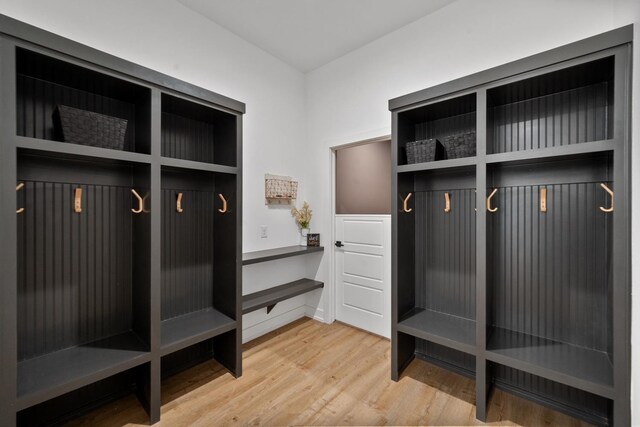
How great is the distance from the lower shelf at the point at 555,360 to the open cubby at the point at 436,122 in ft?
4.49

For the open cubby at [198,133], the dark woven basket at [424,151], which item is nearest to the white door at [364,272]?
the dark woven basket at [424,151]

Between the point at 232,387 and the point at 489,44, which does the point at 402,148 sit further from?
the point at 232,387

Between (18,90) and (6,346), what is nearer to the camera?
(6,346)

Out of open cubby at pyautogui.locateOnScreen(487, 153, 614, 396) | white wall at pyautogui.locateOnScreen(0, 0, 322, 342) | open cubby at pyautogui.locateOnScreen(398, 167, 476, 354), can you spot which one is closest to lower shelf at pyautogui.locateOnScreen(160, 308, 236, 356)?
white wall at pyautogui.locateOnScreen(0, 0, 322, 342)

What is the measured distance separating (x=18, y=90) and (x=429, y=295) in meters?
3.16

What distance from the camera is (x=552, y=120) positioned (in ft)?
6.45

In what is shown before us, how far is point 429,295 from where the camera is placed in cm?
256

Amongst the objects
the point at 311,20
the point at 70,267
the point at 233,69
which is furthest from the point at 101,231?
the point at 311,20

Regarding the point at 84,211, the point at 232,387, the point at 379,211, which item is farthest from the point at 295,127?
the point at 232,387

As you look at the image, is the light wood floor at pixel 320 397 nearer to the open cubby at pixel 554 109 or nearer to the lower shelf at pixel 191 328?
the lower shelf at pixel 191 328

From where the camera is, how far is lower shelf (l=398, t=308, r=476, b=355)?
79.8 inches

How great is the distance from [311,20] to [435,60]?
47.0 inches

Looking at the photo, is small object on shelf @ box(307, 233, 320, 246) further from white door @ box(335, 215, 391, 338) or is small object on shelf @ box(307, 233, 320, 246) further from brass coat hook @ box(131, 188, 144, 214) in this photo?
brass coat hook @ box(131, 188, 144, 214)

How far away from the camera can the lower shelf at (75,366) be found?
4.89 feet
